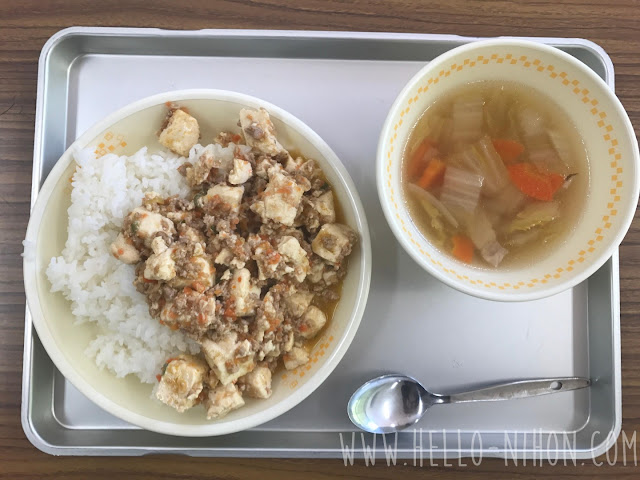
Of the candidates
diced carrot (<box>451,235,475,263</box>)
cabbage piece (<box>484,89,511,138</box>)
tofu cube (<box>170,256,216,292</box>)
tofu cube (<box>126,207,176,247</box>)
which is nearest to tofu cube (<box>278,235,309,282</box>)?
tofu cube (<box>170,256,216,292</box>)

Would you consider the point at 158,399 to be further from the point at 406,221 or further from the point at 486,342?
the point at 486,342

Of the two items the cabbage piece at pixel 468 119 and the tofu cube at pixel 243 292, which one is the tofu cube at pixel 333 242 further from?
the cabbage piece at pixel 468 119

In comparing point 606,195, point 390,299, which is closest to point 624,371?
point 606,195

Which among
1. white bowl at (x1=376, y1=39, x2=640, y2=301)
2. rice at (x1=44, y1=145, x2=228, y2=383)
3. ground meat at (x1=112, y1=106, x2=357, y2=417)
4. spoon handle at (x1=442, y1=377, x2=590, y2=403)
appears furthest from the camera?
spoon handle at (x1=442, y1=377, x2=590, y2=403)

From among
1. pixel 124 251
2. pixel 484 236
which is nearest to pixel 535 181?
pixel 484 236

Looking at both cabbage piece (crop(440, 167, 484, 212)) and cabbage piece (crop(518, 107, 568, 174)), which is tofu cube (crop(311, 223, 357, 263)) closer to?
cabbage piece (crop(440, 167, 484, 212))

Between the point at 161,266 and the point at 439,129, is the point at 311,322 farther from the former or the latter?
the point at 439,129
